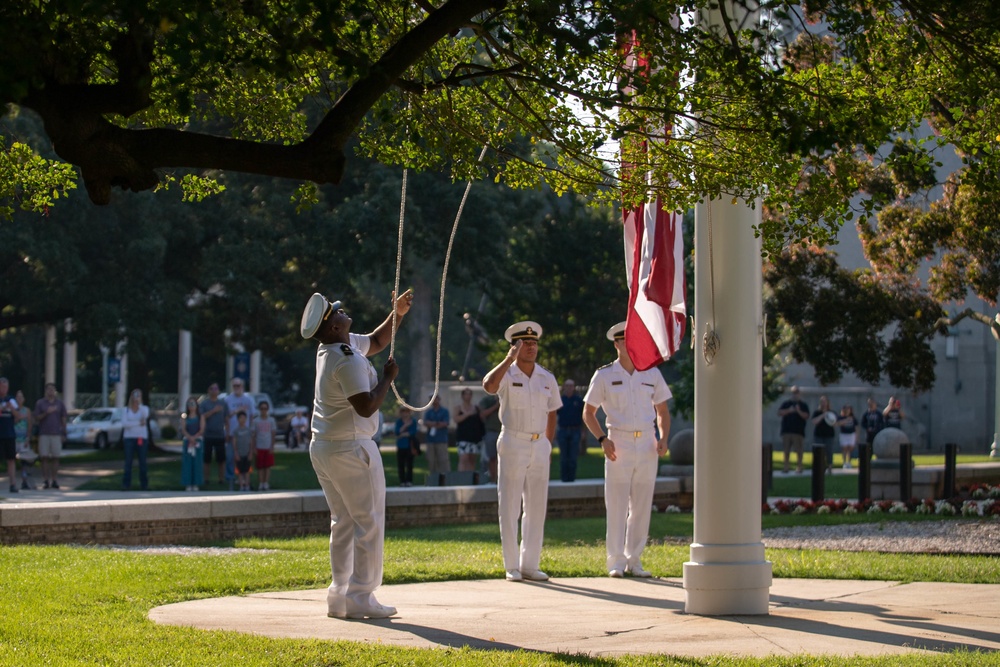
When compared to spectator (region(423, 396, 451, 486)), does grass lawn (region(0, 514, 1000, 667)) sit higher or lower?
lower

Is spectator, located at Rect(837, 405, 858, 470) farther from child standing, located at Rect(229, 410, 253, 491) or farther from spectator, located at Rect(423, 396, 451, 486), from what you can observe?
child standing, located at Rect(229, 410, 253, 491)

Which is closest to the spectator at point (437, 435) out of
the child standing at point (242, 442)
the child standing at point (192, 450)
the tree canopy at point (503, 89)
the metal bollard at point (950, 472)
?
the child standing at point (242, 442)

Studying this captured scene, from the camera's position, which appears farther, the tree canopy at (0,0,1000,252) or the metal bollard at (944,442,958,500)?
the metal bollard at (944,442,958,500)

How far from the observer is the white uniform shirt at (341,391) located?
8523 mm

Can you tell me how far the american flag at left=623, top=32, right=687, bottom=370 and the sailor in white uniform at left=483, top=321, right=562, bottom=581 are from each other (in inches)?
49.2

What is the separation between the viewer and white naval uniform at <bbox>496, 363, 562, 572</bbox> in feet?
36.6

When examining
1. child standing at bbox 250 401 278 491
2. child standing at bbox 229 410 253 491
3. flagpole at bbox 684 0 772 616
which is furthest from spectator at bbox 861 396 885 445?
flagpole at bbox 684 0 772 616

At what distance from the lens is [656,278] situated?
1004 cm

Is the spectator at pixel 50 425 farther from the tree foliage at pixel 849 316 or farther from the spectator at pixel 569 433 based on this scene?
the tree foliage at pixel 849 316

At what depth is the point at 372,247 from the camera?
35438 mm

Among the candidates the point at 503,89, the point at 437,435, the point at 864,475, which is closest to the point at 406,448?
the point at 437,435

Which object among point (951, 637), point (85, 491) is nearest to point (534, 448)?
point (951, 637)

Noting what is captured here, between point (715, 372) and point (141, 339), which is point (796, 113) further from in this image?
point (141, 339)

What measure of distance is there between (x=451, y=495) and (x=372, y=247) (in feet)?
62.1
